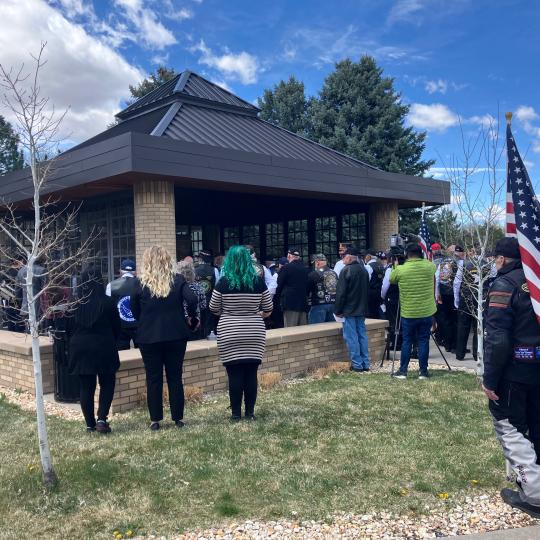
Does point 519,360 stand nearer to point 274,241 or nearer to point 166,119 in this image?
point 166,119

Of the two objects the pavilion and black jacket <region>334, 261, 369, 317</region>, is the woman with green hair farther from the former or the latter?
the pavilion

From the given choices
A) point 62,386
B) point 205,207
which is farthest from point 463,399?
point 205,207

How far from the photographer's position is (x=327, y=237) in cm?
1706

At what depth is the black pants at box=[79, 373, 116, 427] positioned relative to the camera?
219 inches

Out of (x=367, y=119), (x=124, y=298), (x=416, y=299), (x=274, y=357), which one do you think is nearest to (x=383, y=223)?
(x=416, y=299)

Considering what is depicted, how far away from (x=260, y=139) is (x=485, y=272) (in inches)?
272

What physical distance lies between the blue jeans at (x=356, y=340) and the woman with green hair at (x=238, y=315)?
10.2 feet

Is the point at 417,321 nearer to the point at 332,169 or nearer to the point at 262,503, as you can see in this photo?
the point at 262,503

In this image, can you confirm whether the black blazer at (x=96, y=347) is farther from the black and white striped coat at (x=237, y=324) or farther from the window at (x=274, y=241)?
the window at (x=274, y=241)

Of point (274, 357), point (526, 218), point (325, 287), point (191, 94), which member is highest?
point (191, 94)

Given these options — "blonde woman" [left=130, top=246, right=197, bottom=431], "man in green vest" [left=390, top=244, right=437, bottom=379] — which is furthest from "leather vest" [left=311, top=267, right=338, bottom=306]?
"blonde woman" [left=130, top=246, right=197, bottom=431]

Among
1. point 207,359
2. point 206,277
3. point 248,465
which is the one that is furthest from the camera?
point 206,277

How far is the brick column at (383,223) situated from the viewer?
15.3 metres

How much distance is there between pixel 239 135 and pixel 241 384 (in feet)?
28.7
